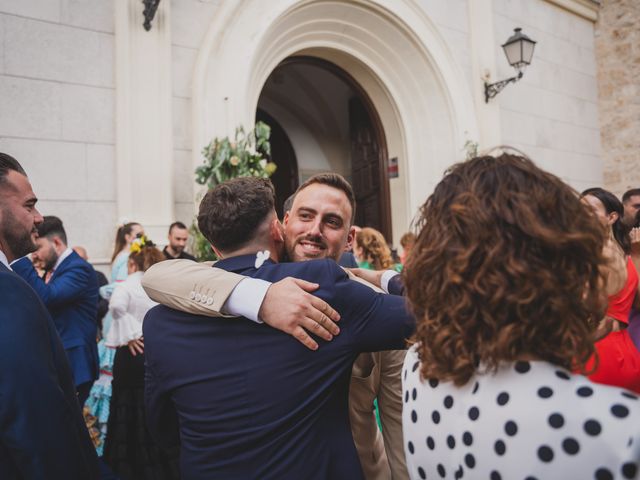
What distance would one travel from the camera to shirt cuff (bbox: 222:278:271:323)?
50.1 inches

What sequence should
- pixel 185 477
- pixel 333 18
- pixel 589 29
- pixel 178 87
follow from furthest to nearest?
pixel 589 29, pixel 333 18, pixel 178 87, pixel 185 477

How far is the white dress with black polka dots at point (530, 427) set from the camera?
0.79 meters

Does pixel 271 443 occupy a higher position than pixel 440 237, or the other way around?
pixel 440 237

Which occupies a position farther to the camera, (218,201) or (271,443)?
(218,201)

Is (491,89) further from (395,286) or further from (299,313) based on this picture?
(299,313)

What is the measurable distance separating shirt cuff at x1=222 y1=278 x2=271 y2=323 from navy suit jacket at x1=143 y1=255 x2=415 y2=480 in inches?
2.4

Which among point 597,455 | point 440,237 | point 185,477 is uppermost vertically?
point 440,237

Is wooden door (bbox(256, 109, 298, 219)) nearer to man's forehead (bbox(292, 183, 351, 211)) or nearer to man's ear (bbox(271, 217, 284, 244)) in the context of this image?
man's forehead (bbox(292, 183, 351, 211))

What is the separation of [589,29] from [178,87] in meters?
8.20

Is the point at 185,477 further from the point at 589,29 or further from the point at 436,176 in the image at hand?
the point at 589,29

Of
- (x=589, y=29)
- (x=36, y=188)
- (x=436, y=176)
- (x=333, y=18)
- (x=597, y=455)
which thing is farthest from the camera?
(x=589, y=29)

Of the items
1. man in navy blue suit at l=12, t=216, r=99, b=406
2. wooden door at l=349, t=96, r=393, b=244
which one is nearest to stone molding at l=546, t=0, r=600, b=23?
wooden door at l=349, t=96, r=393, b=244

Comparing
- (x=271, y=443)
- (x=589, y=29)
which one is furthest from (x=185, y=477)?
(x=589, y=29)

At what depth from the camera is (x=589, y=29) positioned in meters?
9.34
